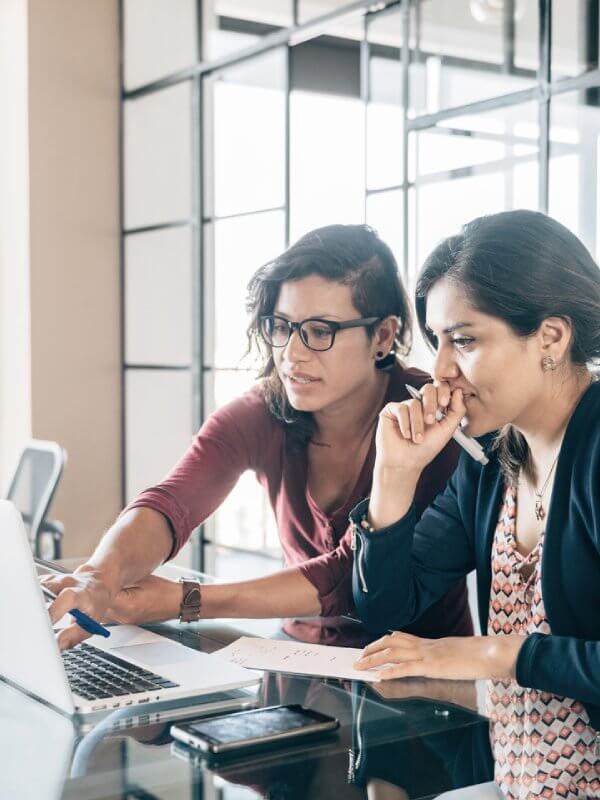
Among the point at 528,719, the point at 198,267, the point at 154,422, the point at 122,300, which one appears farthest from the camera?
the point at 122,300

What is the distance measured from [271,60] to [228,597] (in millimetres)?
2656

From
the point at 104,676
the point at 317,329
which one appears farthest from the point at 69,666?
the point at 317,329

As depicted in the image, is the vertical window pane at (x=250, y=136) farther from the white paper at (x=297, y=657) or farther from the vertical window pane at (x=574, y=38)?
the white paper at (x=297, y=657)

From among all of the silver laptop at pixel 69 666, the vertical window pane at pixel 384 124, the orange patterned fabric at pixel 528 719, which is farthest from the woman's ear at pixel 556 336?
the vertical window pane at pixel 384 124

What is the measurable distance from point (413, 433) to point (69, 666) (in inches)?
24.2

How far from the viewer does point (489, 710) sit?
1.23 meters

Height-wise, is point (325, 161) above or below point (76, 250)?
above

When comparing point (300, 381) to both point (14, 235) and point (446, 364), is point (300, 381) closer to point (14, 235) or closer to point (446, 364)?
point (446, 364)

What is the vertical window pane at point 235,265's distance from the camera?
3.95 m

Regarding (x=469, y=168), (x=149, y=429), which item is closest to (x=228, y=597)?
(x=469, y=168)

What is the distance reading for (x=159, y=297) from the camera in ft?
15.1

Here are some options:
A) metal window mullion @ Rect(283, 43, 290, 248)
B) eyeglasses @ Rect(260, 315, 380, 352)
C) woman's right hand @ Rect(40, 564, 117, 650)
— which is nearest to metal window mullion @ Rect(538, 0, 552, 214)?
eyeglasses @ Rect(260, 315, 380, 352)

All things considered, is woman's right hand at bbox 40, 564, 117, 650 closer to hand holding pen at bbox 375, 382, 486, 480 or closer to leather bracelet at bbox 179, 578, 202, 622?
leather bracelet at bbox 179, 578, 202, 622

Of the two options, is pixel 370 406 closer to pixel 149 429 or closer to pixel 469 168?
pixel 469 168
